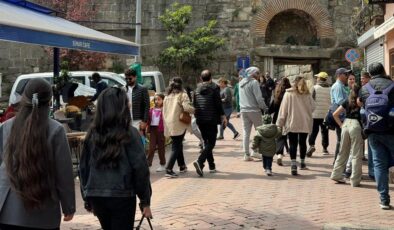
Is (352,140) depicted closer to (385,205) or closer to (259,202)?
(385,205)

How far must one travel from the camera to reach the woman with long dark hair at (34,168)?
3.43m

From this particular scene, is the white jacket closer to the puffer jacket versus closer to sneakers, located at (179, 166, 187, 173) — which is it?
the puffer jacket

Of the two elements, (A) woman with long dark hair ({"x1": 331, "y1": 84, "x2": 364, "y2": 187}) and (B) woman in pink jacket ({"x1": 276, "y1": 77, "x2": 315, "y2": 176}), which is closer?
(A) woman with long dark hair ({"x1": 331, "y1": 84, "x2": 364, "y2": 187})

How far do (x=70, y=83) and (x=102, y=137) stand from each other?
8754mm

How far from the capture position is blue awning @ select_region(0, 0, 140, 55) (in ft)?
24.9

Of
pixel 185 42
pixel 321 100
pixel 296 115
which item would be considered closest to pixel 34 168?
pixel 296 115

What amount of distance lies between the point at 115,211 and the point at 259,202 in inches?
143

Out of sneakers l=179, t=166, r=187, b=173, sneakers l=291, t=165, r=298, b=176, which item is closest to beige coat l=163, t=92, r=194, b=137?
sneakers l=179, t=166, r=187, b=173

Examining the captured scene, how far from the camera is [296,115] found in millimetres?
9188

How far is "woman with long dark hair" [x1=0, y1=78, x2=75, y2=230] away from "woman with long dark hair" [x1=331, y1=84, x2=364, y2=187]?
17.5 feet

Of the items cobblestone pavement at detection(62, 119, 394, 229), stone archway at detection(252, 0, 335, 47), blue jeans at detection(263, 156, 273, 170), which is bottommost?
cobblestone pavement at detection(62, 119, 394, 229)

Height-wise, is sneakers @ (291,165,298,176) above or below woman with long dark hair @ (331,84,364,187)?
below

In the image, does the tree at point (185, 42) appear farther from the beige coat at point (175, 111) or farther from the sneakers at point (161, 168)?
the beige coat at point (175, 111)

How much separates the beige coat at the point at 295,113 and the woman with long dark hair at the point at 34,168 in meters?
6.06
